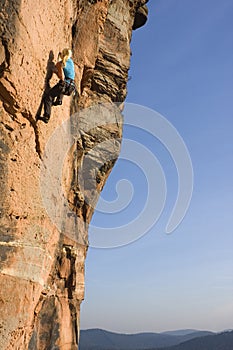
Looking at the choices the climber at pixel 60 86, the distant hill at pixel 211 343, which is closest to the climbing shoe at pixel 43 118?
the climber at pixel 60 86

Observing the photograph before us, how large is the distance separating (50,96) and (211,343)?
138456 mm

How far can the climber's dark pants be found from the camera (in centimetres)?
818

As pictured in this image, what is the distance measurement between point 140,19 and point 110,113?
6.19 m

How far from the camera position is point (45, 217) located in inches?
329

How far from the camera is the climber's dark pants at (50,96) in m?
8.18

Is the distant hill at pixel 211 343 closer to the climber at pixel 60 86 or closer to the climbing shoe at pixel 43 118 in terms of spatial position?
the climber at pixel 60 86

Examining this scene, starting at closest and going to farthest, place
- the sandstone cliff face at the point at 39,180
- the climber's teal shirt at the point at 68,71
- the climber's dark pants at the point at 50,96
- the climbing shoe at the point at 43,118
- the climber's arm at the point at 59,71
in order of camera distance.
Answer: the sandstone cliff face at the point at 39,180, the climbing shoe at the point at 43,118, the climber's dark pants at the point at 50,96, the climber's arm at the point at 59,71, the climber's teal shirt at the point at 68,71

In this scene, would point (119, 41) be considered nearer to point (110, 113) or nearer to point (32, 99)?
point (110, 113)

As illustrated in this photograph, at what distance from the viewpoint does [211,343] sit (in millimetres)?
128125

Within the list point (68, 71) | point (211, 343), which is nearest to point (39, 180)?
point (68, 71)

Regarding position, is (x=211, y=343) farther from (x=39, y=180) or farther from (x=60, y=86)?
(x=60, y=86)

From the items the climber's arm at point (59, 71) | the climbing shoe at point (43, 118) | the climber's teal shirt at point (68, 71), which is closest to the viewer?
the climbing shoe at point (43, 118)

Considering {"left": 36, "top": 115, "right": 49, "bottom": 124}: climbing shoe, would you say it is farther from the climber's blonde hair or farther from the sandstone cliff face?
the climber's blonde hair

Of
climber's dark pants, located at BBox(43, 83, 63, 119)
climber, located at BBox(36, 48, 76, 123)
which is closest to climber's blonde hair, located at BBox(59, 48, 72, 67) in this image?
climber, located at BBox(36, 48, 76, 123)
